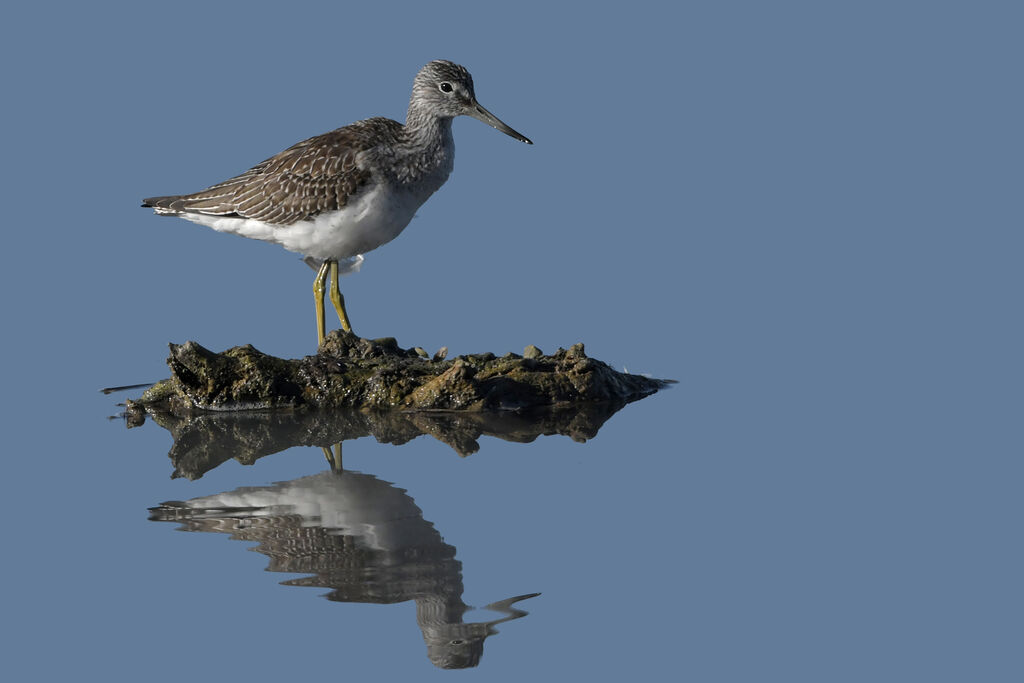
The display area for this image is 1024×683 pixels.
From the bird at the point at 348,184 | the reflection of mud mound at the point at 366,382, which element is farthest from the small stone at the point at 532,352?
the bird at the point at 348,184

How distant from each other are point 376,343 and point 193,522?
3.57 meters

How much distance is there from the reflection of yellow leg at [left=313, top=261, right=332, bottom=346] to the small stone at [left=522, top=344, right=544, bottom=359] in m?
1.85

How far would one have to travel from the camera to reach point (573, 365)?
11523 mm

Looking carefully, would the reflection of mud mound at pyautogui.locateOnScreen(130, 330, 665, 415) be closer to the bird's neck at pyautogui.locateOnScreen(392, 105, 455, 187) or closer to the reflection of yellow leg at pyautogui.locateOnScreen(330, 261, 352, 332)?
the reflection of yellow leg at pyautogui.locateOnScreen(330, 261, 352, 332)

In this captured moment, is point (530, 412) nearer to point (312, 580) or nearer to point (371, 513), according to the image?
point (371, 513)

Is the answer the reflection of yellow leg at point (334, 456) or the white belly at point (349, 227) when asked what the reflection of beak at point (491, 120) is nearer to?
the white belly at point (349, 227)

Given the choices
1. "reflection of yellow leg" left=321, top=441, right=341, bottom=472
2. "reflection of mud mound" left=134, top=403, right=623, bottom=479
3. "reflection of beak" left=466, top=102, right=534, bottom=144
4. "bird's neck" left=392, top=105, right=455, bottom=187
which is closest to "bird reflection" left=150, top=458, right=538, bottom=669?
"reflection of yellow leg" left=321, top=441, right=341, bottom=472

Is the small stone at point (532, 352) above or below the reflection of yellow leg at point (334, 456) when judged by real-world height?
above

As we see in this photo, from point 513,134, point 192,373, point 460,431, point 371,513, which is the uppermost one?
point 513,134

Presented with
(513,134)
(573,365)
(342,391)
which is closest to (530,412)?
(573,365)

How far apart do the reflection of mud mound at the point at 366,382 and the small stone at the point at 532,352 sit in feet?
0.88

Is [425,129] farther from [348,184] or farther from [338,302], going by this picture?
[338,302]

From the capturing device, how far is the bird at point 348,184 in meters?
11.4

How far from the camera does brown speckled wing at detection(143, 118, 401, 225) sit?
1140 cm
